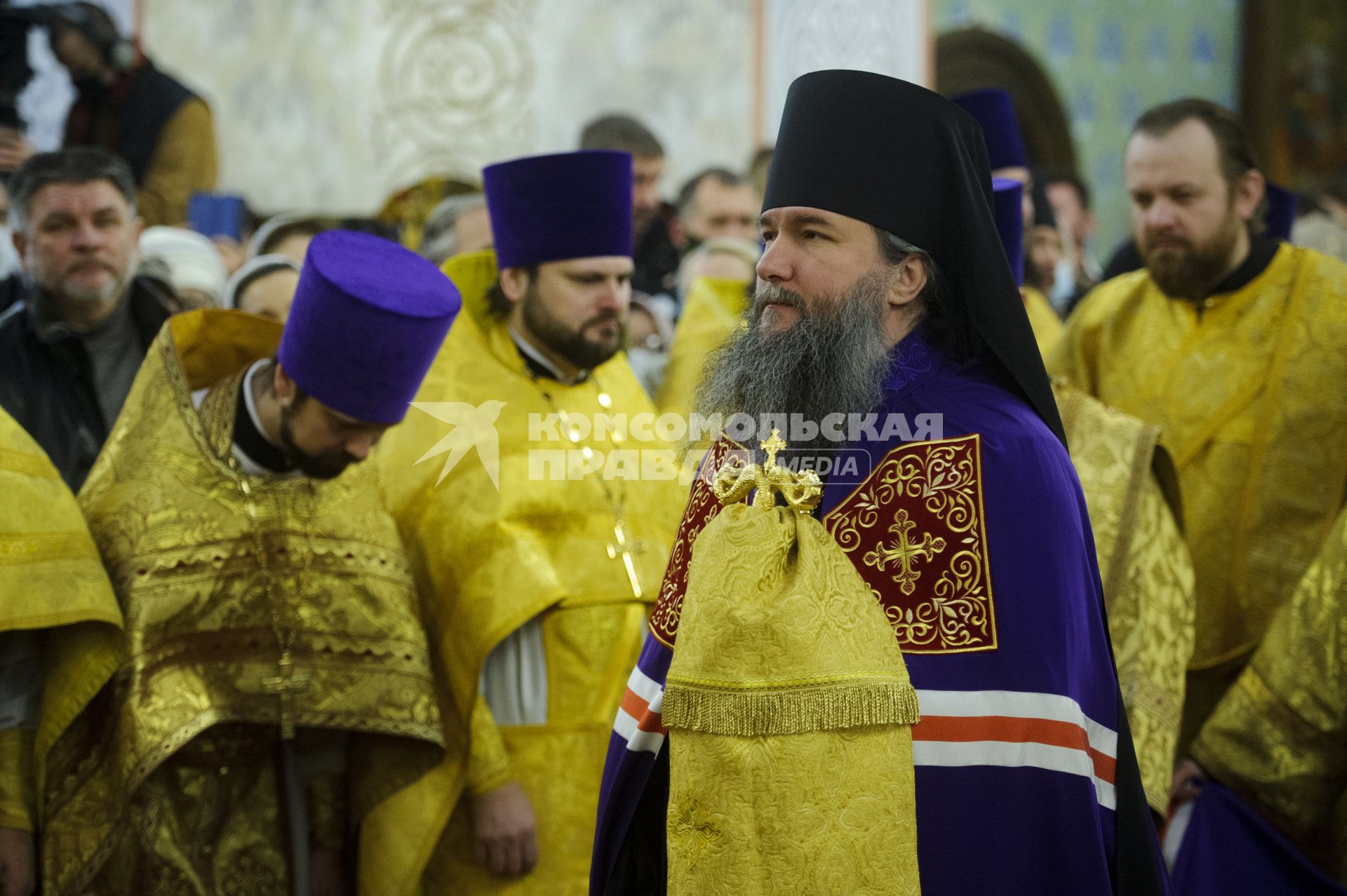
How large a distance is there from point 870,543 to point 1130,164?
2437 millimetres

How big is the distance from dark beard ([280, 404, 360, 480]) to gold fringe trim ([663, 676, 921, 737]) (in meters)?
1.51

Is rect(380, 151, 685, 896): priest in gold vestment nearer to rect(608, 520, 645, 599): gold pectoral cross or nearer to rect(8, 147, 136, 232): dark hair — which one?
rect(608, 520, 645, 599): gold pectoral cross

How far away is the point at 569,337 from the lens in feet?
13.3

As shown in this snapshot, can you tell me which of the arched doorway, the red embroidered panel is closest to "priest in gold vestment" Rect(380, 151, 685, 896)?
the red embroidered panel

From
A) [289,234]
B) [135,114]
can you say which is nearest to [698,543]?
[289,234]

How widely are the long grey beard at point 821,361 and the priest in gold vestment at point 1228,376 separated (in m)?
1.93

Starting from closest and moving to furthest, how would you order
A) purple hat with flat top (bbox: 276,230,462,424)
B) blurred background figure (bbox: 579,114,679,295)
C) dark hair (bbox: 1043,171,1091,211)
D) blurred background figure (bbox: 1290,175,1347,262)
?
purple hat with flat top (bbox: 276,230,462,424) < blurred background figure (bbox: 1290,175,1347,262) < blurred background figure (bbox: 579,114,679,295) < dark hair (bbox: 1043,171,1091,211)

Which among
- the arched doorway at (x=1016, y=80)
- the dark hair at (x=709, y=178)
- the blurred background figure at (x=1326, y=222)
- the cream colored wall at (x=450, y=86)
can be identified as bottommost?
the blurred background figure at (x=1326, y=222)

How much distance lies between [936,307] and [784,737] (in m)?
0.86

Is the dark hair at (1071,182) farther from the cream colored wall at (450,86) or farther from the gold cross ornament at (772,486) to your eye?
the gold cross ornament at (772,486)

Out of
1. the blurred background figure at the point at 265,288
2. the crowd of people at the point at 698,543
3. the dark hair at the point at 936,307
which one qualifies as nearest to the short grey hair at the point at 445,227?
the crowd of people at the point at 698,543

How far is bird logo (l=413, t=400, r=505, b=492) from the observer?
151 inches

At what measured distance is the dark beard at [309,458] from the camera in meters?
3.31

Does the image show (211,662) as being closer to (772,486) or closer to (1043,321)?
(772,486)
